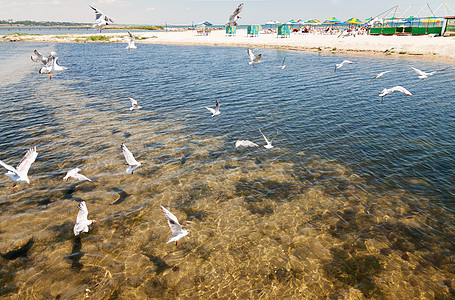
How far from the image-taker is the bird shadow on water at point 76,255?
23.4 feet

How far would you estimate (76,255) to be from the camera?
24.7 ft

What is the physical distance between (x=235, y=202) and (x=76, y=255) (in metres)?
5.33

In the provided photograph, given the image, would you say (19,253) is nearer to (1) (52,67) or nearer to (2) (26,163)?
(2) (26,163)

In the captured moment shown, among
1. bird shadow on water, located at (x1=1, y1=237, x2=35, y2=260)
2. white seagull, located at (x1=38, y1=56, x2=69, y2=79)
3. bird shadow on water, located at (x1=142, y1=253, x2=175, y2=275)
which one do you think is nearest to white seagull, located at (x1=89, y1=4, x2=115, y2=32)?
white seagull, located at (x1=38, y1=56, x2=69, y2=79)

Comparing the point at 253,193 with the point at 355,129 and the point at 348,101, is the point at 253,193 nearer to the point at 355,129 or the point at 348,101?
the point at 355,129

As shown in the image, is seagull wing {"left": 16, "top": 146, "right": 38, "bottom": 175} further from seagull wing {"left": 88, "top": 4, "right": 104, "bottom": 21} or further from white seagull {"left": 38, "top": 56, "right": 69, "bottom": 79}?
seagull wing {"left": 88, "top": 4, "right": 104, "bottom": 21}

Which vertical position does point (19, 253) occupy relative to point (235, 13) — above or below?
below

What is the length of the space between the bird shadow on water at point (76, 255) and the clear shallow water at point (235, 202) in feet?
0.14

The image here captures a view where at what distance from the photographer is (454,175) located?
11.1m

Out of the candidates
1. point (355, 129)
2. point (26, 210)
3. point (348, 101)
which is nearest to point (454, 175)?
point (355, 129)

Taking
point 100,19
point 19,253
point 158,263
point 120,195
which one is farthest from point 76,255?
point 100,19

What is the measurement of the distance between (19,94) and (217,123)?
65.1 ft

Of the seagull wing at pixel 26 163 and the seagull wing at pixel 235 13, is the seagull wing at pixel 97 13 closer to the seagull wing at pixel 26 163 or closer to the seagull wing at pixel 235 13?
the seagull wing at pixel 235 13

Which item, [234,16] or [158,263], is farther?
[234,16]
